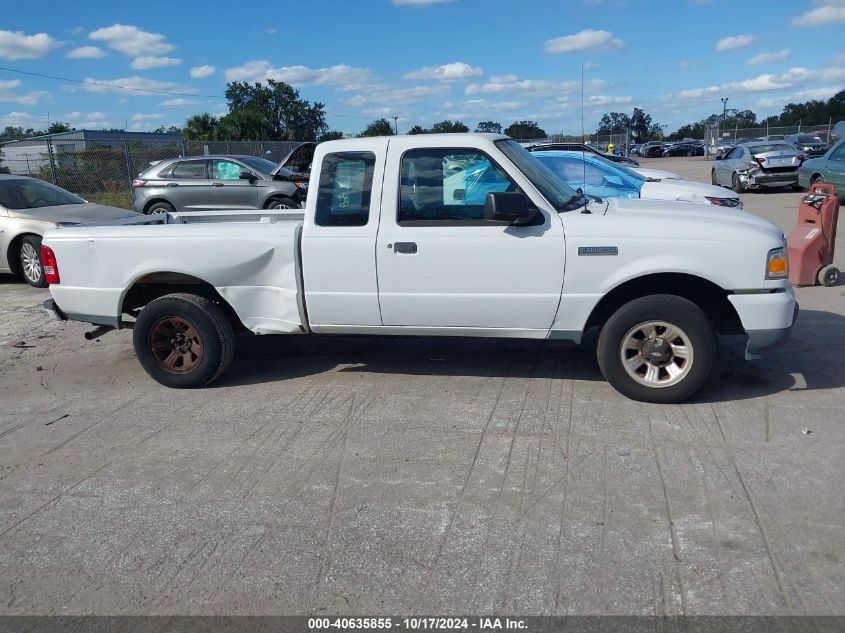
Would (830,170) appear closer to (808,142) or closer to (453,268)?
(453,268)

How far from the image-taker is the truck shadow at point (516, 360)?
5.80 meters

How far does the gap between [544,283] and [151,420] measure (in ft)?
9.91

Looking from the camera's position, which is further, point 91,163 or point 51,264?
point 91,163

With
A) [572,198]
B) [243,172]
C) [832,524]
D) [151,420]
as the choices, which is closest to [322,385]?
[151,420]

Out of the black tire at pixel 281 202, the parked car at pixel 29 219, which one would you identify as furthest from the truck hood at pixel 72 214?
the black tire at pixel 281 202

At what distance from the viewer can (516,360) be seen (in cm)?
653

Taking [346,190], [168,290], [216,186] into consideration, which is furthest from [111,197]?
[346,190]

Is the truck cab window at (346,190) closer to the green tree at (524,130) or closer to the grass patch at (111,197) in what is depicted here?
the green tree at (524,130)

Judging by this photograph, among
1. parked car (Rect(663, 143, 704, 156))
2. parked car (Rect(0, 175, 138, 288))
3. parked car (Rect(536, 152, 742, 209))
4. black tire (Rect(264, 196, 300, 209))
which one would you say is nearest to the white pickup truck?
parked car (Rect(0, 175, 138, 288))

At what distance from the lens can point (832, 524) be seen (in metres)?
3.70

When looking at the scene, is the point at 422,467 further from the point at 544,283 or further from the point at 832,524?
the point at 832,524

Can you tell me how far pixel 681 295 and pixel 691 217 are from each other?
1.88ft

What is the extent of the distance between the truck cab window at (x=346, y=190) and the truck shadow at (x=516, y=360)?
122cm

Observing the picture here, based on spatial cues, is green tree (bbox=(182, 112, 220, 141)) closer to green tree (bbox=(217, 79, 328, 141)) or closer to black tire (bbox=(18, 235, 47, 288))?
green tree (bbox=(217, 79, 328, 141))
